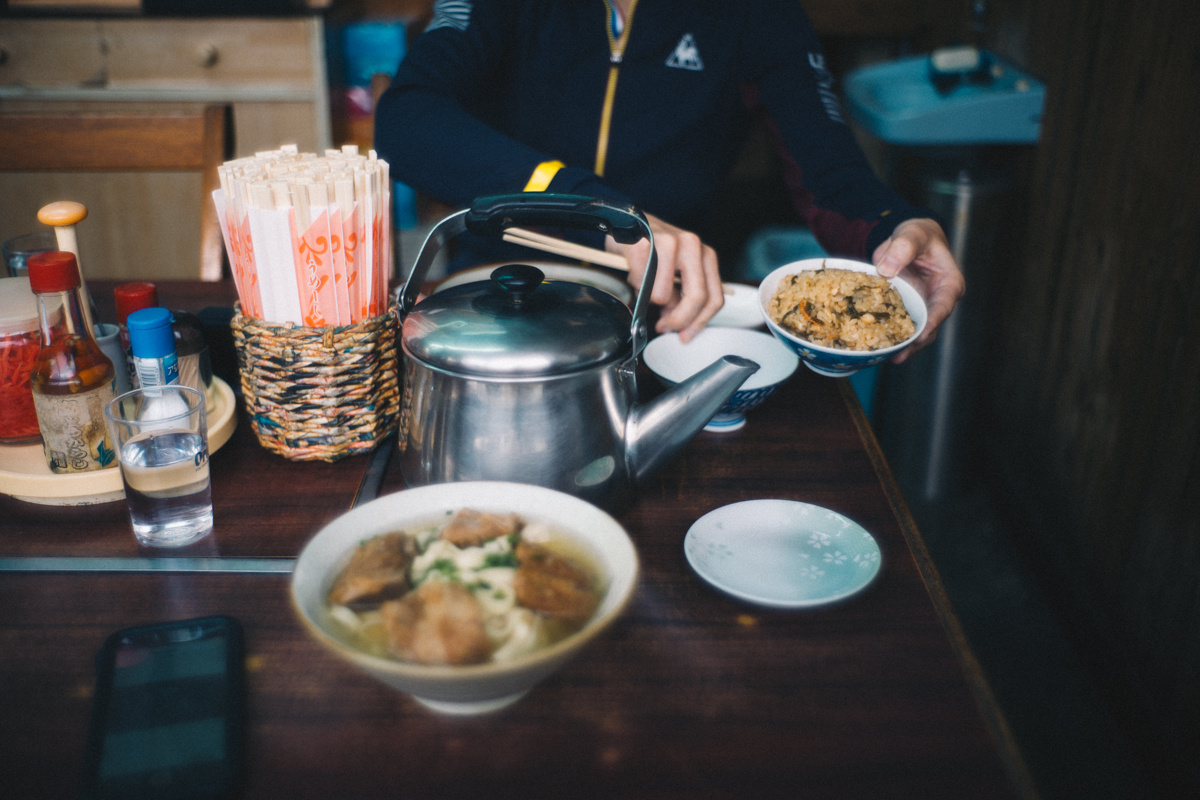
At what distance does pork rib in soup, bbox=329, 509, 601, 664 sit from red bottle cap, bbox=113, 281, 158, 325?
46cm

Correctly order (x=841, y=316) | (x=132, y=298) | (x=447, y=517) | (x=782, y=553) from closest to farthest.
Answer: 1. (x=447, y=517)
2. (x=782, y=553)
3. (x=132, y=298)
4. (x=841, y=316)

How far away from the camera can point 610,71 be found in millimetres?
1634

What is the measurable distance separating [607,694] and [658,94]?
1.33 m

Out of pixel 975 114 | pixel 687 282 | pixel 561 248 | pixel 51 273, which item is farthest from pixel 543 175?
pixel 975 114

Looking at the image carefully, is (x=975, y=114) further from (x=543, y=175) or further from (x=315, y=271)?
(x=315, y=271)

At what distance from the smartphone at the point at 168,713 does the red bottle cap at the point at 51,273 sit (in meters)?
0.33

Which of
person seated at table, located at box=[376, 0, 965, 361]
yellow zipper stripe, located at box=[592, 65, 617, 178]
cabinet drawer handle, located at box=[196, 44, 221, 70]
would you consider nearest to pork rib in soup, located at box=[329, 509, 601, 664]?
person seated at table, located at box=[376, 0, 965, 361]

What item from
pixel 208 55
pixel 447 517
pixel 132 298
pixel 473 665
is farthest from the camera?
pixel 208 55

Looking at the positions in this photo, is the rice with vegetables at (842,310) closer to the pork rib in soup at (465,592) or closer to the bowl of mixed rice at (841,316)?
the bowl of mixed rice at (841,316)

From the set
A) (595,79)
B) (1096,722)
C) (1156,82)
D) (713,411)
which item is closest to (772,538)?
(713,411)

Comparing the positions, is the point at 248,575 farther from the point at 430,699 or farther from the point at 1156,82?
the point at 1156,82

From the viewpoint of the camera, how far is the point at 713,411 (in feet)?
2.69

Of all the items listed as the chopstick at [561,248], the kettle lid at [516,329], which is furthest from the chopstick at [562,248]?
the kettle lid at [516,329]

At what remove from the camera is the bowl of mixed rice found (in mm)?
983
